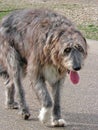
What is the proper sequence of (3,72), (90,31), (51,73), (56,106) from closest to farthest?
(51,73) → (56,106) → (3,72) → (90,31)

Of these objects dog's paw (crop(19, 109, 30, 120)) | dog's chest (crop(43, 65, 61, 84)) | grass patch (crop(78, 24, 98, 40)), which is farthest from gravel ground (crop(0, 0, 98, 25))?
dog's chest (crop(43, 65, 61, 84))

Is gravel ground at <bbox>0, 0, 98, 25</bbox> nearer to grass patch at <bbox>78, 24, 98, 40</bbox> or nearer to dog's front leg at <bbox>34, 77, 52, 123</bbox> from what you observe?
grass patch at <bbox>78, 24, 98, 40</bbox>

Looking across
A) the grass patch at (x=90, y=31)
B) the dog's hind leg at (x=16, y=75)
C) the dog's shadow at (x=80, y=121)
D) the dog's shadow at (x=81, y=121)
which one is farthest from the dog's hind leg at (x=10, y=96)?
the grass patch at (x=90, y=31)

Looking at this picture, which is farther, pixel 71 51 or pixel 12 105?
pixel 12 105

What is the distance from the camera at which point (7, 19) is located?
6.57 m

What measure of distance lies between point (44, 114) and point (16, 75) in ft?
2.37

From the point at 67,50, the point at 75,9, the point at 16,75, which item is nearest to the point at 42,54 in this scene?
the point at 67,50

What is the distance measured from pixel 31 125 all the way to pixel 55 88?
0.54 m

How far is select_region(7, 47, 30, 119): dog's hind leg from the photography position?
6.44 m

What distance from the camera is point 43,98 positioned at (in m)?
6.08

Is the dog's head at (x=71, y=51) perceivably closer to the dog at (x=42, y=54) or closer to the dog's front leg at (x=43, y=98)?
the dog at (x=42, y=54)

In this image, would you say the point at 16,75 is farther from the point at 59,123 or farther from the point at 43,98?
the point at 59,123

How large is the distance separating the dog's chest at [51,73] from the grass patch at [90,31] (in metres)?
6.21

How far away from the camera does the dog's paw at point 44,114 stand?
239 inches
